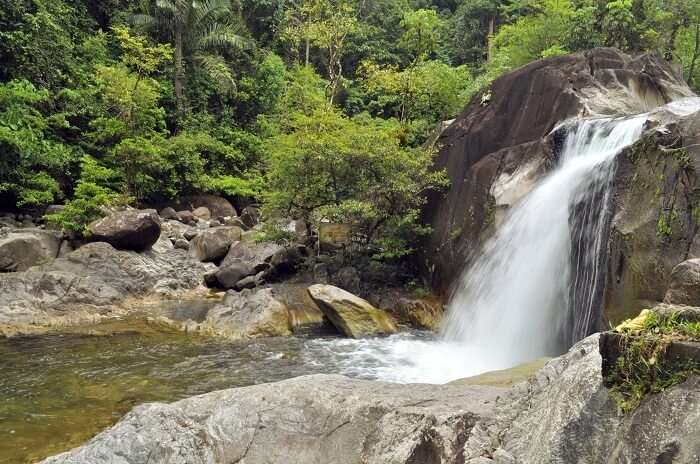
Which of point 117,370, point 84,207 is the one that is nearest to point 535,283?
point 117,370

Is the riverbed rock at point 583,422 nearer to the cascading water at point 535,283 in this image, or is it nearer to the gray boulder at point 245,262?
the cascading water at point 535,283

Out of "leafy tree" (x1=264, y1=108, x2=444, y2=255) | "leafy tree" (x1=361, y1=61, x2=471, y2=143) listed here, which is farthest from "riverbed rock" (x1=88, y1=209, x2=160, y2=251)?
"leafy tree" (x1=361, y1=61, x2=471, y2=143)

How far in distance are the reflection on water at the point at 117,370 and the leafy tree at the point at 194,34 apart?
60.4 ft

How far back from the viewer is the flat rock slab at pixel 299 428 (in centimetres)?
383

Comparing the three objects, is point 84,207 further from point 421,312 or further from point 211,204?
point 421,312

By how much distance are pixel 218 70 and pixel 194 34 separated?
270cm

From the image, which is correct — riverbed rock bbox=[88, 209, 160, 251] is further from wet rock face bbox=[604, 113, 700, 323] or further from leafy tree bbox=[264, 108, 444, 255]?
wet rock face bbox=[604, 113, 700, 323]

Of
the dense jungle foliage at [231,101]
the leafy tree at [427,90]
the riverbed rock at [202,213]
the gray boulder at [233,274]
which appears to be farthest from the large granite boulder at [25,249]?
the leafy tree at [427,90]

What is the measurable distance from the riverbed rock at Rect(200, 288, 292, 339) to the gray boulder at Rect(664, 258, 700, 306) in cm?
880

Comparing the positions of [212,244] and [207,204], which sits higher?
[207,204]

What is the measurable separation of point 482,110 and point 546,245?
6197mm

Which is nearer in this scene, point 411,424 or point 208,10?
point 411,424

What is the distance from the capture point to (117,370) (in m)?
9.16

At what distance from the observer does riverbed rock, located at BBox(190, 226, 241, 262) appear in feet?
59.8
